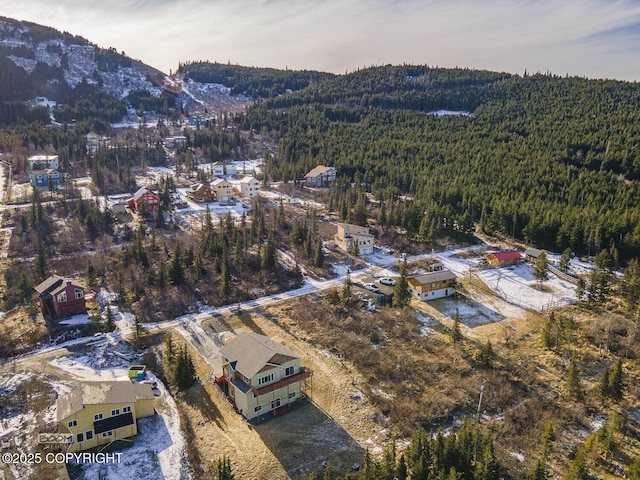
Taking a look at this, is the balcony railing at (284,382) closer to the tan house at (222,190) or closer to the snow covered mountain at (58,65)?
the tan house at (222,190)

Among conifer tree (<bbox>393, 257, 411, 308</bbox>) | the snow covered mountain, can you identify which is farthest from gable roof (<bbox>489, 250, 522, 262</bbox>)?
the snow covered mountain

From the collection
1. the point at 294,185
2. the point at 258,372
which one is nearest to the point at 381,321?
the point at 258,372

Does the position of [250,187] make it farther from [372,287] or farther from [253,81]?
[253,81]

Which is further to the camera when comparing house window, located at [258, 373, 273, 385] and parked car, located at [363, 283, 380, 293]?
parked car, located at [363, 283, 380, 293]

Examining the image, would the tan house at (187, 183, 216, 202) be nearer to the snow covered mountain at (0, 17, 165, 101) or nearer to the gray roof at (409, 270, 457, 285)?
the gray roof at (409, 270, 457, 285)

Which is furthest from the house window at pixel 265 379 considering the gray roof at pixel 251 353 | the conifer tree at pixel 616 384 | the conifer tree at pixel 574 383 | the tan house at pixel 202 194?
the tan house at pixel 202 194

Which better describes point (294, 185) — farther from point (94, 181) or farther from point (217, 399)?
point (217, 399)
